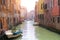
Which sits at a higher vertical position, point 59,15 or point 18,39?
point 59,15

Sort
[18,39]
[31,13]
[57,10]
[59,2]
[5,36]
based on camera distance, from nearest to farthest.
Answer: [5,36] → [18,39] → [59,2] → [57,10] → [31,13]

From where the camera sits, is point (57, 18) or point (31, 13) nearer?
point (57, 18)

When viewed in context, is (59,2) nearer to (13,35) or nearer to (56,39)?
(56,39)

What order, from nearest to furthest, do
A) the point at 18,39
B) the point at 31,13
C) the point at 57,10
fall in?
the point at 18,39 < the point at 57,10 < the point at 31,13

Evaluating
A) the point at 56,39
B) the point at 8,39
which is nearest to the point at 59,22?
the point at 56,39

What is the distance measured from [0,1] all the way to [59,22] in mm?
8028

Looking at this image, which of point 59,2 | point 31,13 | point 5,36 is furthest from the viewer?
point 31,13

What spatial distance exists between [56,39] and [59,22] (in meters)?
4.18

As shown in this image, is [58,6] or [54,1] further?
[54,1]

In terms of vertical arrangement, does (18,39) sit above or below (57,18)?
below

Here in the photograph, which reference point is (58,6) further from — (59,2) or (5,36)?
(5,36)

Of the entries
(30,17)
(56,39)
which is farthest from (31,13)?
(56,39)

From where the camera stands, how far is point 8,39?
46.8 feet

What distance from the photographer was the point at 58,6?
2045 centimetres
